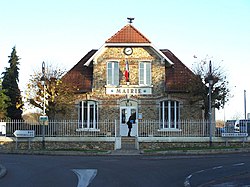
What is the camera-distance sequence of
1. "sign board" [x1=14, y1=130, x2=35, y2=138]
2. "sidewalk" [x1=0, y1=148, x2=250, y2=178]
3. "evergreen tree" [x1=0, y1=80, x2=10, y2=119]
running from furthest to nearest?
"evergreen tree" [x1=0, y1=80, x2=10, y2=119] < "sign board" [x1=14, y1=130, x2=35, y2=138] < "sidewalk" [x1=0, y1=148, x2=250, y2=178]

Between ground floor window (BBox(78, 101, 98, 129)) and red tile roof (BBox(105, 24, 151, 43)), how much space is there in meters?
5.18

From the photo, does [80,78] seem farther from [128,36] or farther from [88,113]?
[128,36]

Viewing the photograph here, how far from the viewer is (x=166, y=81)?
116 feet

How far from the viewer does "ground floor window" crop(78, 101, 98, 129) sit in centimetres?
3506

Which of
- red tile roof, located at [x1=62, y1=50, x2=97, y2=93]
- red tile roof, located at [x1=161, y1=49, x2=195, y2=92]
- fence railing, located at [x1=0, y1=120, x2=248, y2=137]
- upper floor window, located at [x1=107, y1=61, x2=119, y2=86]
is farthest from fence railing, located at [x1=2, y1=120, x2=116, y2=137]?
red tile roof, located at [x1=161, y1=49, x2=195, y2=92]

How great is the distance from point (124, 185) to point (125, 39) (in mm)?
22360

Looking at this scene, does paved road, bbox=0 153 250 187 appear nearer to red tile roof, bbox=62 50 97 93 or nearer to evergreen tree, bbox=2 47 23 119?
red tile roof, bbox=62 50 97 93

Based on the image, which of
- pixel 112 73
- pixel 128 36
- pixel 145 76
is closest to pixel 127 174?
pixel 145 76

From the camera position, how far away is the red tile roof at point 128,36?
34906mm

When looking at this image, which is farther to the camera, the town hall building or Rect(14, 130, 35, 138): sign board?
the town hall building

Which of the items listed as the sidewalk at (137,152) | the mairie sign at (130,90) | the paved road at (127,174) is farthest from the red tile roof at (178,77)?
the paved road at (127,174)

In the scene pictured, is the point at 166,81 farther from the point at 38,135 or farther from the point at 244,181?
the point at 244,181

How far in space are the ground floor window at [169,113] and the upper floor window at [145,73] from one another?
6.82ft

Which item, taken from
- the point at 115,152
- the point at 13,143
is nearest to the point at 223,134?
the point at 115,152
